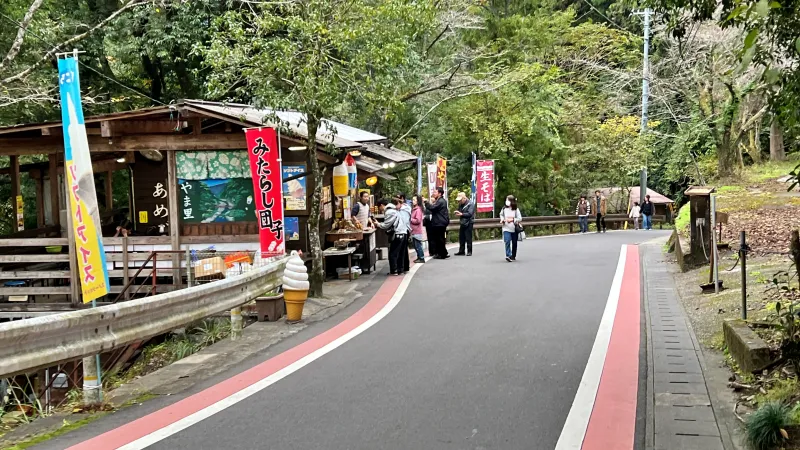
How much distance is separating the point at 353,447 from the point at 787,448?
3032 millimetres

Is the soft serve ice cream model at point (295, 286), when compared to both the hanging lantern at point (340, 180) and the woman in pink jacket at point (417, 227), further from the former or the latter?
the woman in pink jacket at point (417, 227)

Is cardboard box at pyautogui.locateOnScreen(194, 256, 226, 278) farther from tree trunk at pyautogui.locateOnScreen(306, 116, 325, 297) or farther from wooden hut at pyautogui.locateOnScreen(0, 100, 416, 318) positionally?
tree trunk at pyautogui.locateOnScreen(306, 116, 325, 297)

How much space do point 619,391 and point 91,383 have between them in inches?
196

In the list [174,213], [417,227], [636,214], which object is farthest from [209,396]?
[636,214]

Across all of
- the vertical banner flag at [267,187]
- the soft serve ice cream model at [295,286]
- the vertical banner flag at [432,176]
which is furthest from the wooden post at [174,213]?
the vertical banner flag at [432,176]

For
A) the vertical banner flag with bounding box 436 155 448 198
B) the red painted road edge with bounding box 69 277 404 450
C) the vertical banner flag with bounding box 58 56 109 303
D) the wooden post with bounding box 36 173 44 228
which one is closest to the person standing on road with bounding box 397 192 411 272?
the red painted road edge with bounding box 69 277 404 450

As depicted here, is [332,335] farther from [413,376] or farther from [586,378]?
[586,378]

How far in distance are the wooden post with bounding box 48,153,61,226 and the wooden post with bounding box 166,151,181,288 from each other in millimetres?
2898

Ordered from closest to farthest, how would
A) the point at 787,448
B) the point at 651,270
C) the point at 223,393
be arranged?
1. the point at 787,448
2. the point at 223,393
3. the point at 651,270

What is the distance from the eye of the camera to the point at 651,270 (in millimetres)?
15570

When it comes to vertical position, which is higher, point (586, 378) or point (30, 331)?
point (30, 331)

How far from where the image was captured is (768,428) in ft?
15.4

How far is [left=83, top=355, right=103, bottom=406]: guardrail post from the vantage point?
20.4 feet

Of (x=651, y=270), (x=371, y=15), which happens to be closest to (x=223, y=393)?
(x=371, y=15)
